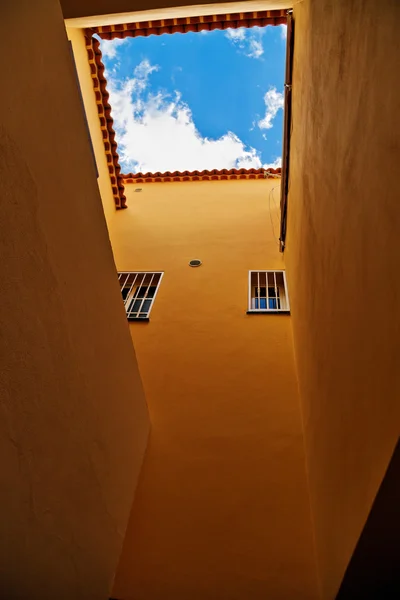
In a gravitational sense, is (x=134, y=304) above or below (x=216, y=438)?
above

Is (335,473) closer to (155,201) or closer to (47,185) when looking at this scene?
(47,185)

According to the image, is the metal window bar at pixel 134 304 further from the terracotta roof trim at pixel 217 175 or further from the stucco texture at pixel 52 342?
the terracotta roof trim at pixel 217 175

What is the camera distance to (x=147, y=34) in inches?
337

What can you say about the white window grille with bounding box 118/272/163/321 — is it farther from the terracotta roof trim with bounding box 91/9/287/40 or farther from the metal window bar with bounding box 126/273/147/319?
the terracotta roof trim with bounding box 91/9/287/40

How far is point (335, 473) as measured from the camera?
3.46 m

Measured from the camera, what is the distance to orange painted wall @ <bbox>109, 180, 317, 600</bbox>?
163 inches

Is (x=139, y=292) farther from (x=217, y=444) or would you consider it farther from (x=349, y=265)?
(x=349, y=265)

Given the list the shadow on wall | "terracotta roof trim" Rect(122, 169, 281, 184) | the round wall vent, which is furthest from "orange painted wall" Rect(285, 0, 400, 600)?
"terracotta roof trim" Rect(122, 169, 281, 184)

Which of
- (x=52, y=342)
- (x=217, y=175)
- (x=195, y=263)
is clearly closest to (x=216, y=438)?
(x=52, y=342)

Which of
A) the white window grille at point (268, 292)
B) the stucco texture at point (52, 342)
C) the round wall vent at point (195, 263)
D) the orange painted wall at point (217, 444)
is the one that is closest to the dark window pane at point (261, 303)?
the white window grille at point (268, 292)

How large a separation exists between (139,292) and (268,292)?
2.14m

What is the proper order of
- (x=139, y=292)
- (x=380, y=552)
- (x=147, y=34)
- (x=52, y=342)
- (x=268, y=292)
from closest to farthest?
(x=380, y=552) < (x=52, y=342) < (x=268, y=292) < (x=139, y=292) < (x=147, y=34)

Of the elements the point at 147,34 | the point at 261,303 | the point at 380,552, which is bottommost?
the point at 261,303

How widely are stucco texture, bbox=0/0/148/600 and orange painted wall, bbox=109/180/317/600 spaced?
527mm
